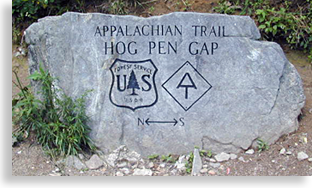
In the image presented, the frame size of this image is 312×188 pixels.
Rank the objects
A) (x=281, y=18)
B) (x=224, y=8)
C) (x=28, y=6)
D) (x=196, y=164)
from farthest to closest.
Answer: (x=28, y=6)
(x=224, y=8)
(x=281, y=18)
(x=196, y=164)

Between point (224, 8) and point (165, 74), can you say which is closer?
point (165, 74)

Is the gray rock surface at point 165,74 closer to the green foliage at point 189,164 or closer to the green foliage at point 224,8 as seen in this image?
the green foliage at point 189,164

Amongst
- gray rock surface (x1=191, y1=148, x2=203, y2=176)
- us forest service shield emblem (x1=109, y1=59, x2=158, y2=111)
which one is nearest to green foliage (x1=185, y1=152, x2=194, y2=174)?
gray rock surface (x1=191, y1=148, x2=203, y2=176)

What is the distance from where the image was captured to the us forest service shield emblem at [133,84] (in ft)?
13.1

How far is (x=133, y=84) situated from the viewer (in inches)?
159

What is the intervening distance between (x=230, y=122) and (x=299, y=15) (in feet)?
5.72

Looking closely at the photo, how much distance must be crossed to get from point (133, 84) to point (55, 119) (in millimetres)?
781

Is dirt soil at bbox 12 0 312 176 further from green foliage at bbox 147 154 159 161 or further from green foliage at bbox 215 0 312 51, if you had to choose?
green foliage at bbox 215 0 312 51

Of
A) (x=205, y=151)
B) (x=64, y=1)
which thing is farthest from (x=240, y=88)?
(x=64, y=1)

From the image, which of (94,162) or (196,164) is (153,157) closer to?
(196,164)

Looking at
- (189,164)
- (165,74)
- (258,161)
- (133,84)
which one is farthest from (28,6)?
(258,161)

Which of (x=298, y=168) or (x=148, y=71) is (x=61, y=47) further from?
(x=298, y=168)

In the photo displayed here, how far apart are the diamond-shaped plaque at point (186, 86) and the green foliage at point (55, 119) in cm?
82

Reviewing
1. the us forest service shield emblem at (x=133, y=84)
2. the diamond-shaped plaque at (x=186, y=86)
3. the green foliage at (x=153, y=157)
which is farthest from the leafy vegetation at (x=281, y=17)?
the green foliage at (x=153, y=157)
